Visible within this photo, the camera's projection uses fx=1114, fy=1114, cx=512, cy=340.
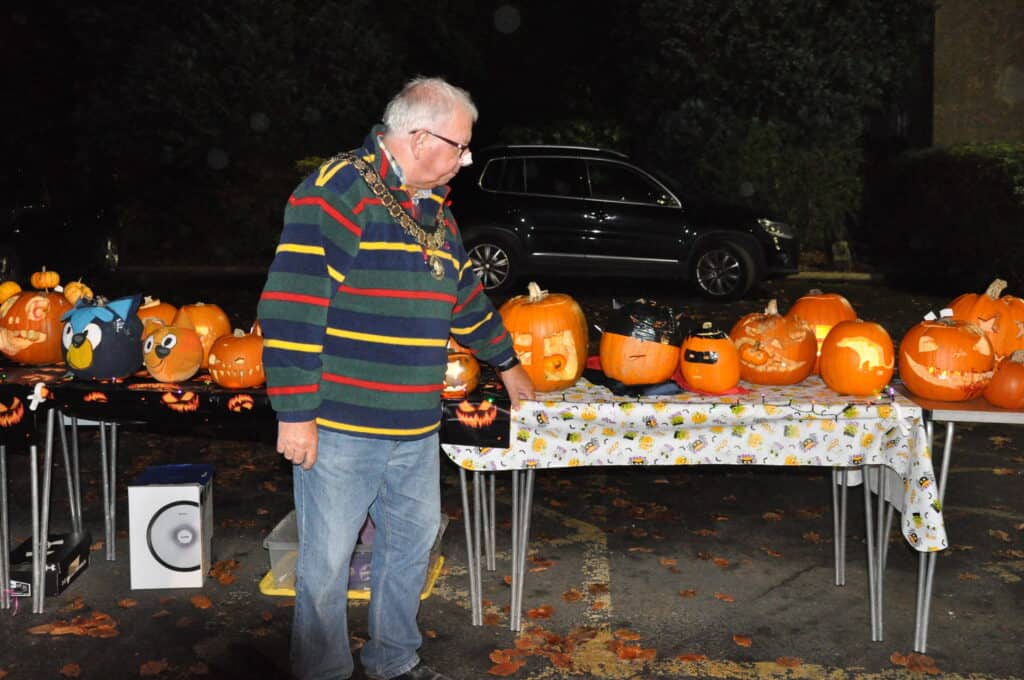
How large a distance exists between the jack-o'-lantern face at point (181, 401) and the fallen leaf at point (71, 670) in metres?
0.97

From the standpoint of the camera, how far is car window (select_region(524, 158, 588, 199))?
541 inches

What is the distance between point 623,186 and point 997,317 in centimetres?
933

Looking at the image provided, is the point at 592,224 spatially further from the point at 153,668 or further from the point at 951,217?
the point at 153,668

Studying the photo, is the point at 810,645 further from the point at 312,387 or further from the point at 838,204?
the point at 838,204

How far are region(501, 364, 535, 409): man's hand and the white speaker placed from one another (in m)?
1.54

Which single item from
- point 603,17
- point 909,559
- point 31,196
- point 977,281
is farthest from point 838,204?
point 909,559

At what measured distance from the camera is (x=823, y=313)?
4711mm

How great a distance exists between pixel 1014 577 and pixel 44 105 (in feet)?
71.0

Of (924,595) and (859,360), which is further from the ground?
(859,360)

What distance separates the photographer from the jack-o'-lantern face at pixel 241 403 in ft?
13.3

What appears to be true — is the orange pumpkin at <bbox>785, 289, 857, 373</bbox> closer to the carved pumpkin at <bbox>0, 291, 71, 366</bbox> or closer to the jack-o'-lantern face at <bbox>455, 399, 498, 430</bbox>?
the jack-o'-lantern face at <bbox>455, 399, 498, 430</bbox>

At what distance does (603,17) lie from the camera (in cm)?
2195

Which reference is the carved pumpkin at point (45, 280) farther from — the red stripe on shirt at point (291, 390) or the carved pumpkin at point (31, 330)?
the red stripe on shirt at point (291, 390)

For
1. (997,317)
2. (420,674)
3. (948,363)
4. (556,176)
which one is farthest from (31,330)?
(556,176)
